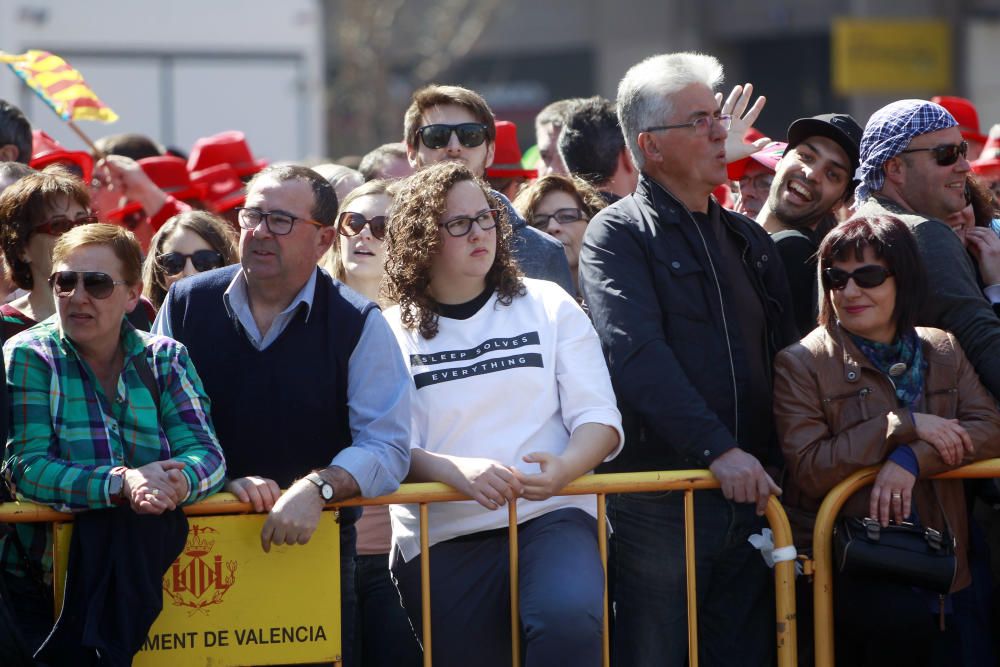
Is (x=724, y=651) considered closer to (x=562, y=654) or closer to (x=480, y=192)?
(x=562, y=654)

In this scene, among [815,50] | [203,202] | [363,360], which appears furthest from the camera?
[815,50]

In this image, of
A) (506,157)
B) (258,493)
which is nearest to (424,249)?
(258,493)

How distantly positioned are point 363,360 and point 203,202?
12.3 ft

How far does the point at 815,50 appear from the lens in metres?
25.4

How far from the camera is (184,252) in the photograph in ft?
18.7

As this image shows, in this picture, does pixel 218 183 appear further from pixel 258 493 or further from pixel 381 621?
pixel 258 493

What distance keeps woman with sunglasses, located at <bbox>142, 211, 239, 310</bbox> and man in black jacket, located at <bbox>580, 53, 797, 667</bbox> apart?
63.9 inches

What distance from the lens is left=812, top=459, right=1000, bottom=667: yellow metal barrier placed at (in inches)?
179

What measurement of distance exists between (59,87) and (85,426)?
3422 mm

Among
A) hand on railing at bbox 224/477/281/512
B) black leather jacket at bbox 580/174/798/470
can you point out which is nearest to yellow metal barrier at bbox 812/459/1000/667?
black leather jacket at bbox 580/174/798/470

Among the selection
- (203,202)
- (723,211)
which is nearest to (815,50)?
(203,202)

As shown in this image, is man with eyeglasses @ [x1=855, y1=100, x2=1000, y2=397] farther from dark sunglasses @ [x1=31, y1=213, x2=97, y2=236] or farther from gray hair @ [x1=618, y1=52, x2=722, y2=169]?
dark sunglasses @ [x1=31, y1=213, x2=97, y2=236]

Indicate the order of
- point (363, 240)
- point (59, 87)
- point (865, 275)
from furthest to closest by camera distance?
1. point (59, 87)
2. point (363, 240)
3. point (865, 275)

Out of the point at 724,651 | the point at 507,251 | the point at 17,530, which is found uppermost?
the point at 507,251
